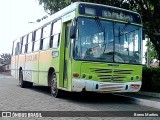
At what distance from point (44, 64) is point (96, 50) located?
12.5 ft

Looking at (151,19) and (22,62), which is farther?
(22,62)

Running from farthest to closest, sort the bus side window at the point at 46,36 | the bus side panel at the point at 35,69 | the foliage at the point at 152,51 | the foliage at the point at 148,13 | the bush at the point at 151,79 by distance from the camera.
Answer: the foliage at the point at 152,51 < the foliage at the point at 148,13 < the bus side panel at the point at 35,69 < the bus side window at the point at 46,36 < the bush at the point at 151,79

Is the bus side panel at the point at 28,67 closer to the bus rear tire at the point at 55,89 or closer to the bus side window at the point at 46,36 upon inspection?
the bus side window at the point at 46,36

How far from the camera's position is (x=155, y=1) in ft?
56.3

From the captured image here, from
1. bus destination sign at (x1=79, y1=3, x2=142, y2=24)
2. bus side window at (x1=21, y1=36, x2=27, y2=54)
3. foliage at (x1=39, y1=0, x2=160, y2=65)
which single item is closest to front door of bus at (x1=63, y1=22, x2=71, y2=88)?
bus destination sign at (x1=79, y1=3, x2=142, y2=24)

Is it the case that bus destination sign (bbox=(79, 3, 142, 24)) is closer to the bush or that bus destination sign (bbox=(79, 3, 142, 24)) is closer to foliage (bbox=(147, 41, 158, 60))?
the bush

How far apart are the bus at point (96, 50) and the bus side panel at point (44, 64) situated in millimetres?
436

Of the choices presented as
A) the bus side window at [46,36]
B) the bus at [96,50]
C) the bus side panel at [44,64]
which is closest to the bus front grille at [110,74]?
the bus at [96,50]

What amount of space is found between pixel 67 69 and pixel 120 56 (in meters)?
1.91

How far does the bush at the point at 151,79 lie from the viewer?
14.5 meters

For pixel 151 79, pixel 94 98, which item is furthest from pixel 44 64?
pixel 151 79

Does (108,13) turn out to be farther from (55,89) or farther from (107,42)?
(55,89)

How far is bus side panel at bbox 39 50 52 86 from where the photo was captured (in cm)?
1455

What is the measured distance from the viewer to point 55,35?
1411 cm
